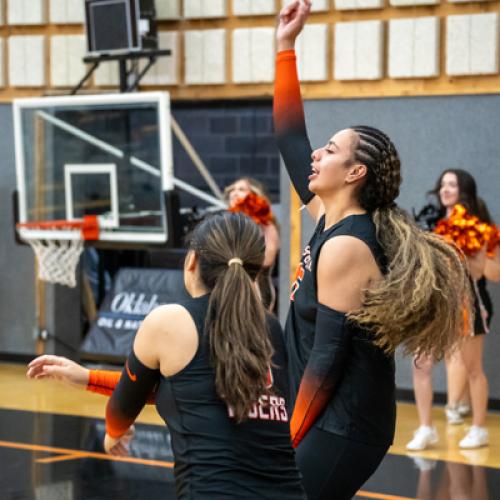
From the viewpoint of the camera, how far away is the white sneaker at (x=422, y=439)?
7.34 meters

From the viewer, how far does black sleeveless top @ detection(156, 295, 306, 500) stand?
260 centimetres

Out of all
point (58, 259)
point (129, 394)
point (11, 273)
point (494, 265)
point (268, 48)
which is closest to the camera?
point (129, 394)

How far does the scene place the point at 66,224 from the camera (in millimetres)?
9953

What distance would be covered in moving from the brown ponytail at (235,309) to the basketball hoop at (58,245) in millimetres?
7292

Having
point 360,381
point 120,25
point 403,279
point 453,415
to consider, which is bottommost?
point 453,415

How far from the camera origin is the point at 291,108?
366 cm

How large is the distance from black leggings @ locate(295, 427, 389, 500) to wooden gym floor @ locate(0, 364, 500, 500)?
302 centimetres

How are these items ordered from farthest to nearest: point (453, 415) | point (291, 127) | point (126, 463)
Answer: point (453, 415)
point (126, 463)
point (291, 127)

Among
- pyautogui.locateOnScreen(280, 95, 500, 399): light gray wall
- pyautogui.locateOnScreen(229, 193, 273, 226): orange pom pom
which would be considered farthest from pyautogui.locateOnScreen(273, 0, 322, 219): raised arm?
pyautogui.locateOnScreen(280, 95, 500, 399): light gray wall

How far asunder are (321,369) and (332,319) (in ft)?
0.46

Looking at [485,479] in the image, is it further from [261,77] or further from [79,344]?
[79,344]

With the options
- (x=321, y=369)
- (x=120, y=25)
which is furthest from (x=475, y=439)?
(x=120, y=25)

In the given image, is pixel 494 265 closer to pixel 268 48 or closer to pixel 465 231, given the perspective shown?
pixel 465 231

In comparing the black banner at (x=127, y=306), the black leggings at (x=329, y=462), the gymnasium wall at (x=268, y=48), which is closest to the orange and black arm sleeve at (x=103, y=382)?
the black leggings at (x=329, y=462)
